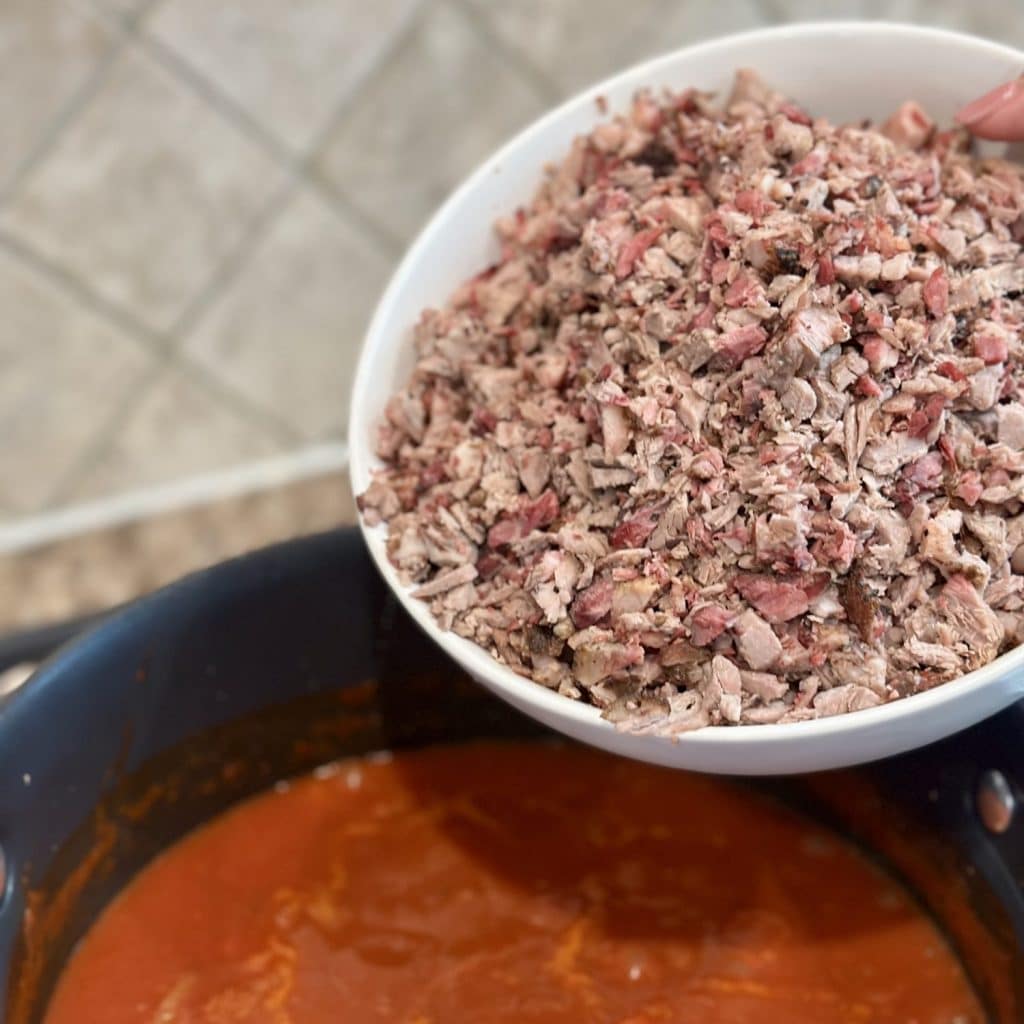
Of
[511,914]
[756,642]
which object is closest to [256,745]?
[511,914]

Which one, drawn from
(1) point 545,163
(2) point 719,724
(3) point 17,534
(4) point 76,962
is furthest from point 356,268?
(2) point 719,724

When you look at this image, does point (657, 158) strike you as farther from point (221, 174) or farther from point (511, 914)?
point (221, 174)

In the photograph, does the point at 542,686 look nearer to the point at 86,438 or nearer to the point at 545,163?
the point at 545,163

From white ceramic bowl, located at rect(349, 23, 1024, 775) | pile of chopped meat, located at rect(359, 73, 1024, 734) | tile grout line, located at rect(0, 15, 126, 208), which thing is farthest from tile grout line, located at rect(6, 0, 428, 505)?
pile of chopped meat, located at rect(359, 73, 1024, 734)

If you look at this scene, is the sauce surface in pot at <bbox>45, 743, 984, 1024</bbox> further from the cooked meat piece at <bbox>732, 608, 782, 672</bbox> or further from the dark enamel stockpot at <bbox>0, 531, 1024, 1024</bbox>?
the cooked meat piece at <bbox>732, 608, 782, 672</bbox>

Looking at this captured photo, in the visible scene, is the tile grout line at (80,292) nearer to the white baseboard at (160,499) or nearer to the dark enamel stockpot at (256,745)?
the white baseboard at (160,499)
